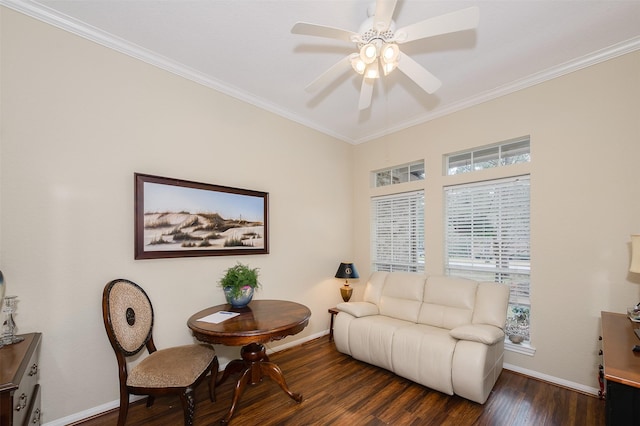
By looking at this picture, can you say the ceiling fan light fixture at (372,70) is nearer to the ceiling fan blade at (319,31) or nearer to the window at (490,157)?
the ceiling fan blade at (319,31)

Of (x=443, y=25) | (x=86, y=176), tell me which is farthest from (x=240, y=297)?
(x=443, y=25)

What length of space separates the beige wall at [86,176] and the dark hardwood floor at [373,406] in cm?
52

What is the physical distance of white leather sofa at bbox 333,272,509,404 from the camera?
2.38 metres

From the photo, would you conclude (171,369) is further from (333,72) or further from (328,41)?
(328,41)

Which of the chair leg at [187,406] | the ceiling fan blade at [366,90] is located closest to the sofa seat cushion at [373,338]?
the chair leg at [187,406]

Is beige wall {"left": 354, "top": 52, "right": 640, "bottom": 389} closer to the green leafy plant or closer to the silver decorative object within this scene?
the green leafy plant

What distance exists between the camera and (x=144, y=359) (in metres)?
2.12

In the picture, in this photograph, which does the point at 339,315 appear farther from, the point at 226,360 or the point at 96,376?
the point at 96,376

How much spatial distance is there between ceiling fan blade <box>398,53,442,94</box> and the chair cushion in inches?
104

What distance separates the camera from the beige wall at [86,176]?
2000 millimetres

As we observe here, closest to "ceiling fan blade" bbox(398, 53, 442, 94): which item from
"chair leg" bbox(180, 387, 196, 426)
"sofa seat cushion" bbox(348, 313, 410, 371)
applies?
"sofa seat cushion" bbox(348, 313, 410, 371)

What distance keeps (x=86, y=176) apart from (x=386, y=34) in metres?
2.51

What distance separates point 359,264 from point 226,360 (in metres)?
2.40

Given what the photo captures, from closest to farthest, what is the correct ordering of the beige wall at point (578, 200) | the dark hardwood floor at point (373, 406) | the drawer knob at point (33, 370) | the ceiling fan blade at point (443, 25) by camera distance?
1. the ceiling fan blade at point (443, 25)
2. the drawer knob at point (33, 370)
3. the dark hardwood floor at point (373, 406)
4. the beige wall at point (578, 200)
